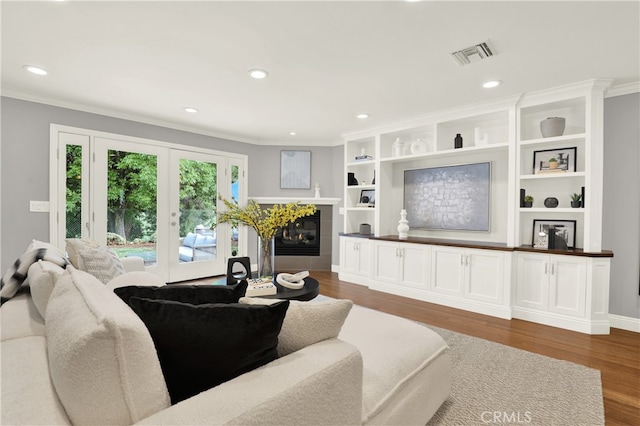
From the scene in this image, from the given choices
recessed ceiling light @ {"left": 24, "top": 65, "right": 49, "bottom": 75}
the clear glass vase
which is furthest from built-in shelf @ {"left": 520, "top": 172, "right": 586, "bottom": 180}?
recessed ceiling light @ {"left": 24, "top": 65, "right": 49, "bottom": 75}

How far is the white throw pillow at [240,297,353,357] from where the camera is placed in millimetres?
1136

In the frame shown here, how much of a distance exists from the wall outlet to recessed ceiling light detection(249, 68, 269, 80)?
116 inches

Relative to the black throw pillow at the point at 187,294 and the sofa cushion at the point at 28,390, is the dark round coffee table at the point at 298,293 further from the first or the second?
the sofa cushion at the point at 28,390

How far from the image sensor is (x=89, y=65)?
2.80 metres

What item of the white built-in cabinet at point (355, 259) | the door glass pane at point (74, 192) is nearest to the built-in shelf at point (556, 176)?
the white built-in cabinet at point (355, 259)

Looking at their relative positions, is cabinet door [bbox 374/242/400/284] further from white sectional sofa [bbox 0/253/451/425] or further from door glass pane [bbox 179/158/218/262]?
white sectional sofa [bbox 0/253/451/425]

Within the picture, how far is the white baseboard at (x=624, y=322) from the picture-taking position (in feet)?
10.2

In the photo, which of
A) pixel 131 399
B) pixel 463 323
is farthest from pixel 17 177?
pixel 463 323

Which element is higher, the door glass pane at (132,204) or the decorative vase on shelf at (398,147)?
the decorative vase on shelf at (398,147)

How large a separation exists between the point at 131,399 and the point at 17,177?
4115 millimetres

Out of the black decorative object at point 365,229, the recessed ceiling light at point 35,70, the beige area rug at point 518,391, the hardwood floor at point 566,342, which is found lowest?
the hardwood floor at point 566,342

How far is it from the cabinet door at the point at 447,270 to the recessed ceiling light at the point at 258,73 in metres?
2.88

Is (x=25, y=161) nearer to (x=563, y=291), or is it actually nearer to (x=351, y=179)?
(x=351, y=179)

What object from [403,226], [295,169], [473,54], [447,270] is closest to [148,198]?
[295,169]
